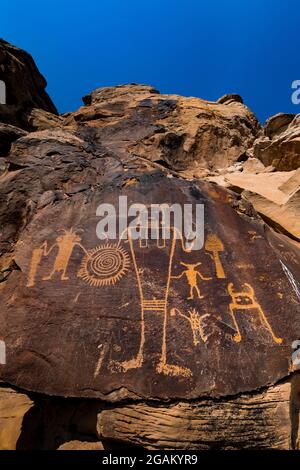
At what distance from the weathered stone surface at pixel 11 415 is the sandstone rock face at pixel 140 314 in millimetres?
15

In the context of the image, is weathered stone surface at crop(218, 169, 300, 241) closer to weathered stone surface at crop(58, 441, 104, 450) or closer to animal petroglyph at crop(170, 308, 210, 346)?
animal petroglyph at crop(170, 308, 210, 346)

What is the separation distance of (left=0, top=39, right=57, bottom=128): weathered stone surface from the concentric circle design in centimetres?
680

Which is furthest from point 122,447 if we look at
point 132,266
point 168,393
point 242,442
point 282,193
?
point 282,193

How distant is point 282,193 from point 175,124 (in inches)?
165

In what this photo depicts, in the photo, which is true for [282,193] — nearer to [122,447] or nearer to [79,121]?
[122,447]

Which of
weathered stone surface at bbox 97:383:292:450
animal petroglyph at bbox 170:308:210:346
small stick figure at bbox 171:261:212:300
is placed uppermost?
small stick figure at bbox 171:261:212:300

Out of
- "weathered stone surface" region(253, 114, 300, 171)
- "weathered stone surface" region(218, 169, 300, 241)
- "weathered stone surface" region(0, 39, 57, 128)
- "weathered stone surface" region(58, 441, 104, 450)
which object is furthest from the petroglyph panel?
"weathered stone surface" region(0, 39, 57, 128)

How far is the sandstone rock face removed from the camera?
2732 mm

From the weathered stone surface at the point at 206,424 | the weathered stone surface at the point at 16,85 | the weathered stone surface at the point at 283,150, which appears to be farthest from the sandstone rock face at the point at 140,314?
the weathered stone surface at the point at 16,85

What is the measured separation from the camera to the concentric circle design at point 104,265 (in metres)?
3.83

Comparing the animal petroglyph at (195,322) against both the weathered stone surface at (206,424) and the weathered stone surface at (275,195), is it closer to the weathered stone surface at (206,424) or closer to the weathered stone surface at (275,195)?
the weathered stone surface at (206,424)

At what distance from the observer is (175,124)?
8.96m

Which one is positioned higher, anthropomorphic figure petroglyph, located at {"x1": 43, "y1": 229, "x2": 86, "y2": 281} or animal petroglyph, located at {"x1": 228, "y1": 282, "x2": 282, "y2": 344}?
anthropomorphic figure petroglyph, located at {"x1": 43, "y1": 229, "x2": 86, "y2": 281}

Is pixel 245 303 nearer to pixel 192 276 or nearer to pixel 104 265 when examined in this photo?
pixel 192 276
